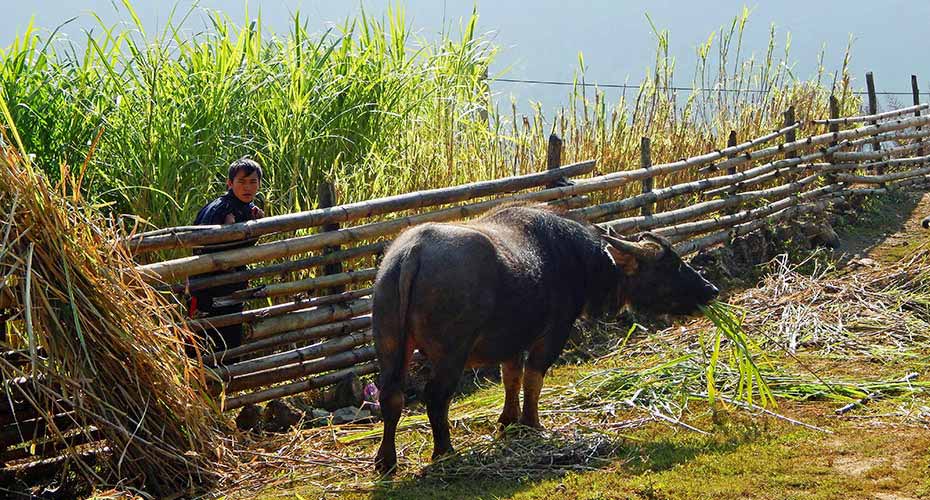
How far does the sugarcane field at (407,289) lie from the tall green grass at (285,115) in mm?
31

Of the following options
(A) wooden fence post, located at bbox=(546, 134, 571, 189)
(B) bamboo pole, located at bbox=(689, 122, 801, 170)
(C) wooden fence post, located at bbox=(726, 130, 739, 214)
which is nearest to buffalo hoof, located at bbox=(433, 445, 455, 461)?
(A) wooden fence post, located at bbox=(546, 134, 571, 189)

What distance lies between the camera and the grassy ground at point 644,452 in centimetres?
473

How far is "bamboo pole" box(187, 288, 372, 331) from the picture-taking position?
20.3ft

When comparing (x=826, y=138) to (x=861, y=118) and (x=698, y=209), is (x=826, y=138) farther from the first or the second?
(x=698, y=209)

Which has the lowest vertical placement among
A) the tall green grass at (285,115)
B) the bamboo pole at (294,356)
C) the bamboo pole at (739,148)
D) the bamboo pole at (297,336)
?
the bamboo pole at (294,356)

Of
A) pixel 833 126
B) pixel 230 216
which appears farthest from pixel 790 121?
pixel 230 216

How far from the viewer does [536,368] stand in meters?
5.98

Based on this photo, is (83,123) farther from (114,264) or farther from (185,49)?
(114,264)

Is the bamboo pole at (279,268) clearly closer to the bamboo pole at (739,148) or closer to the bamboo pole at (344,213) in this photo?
the bamboo pole at (344,213)

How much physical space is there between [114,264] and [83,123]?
2624mm

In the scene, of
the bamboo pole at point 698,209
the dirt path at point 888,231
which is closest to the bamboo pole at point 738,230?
the bamboo pole at point 698,209

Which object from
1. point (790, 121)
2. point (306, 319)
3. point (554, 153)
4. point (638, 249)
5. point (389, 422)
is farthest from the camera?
point (790, 121)

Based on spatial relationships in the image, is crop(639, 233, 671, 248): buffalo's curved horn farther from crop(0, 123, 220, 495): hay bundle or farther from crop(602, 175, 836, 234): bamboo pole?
crop(0, 123, 220, 495): hay bundle

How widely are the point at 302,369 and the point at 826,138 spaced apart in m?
7.99
